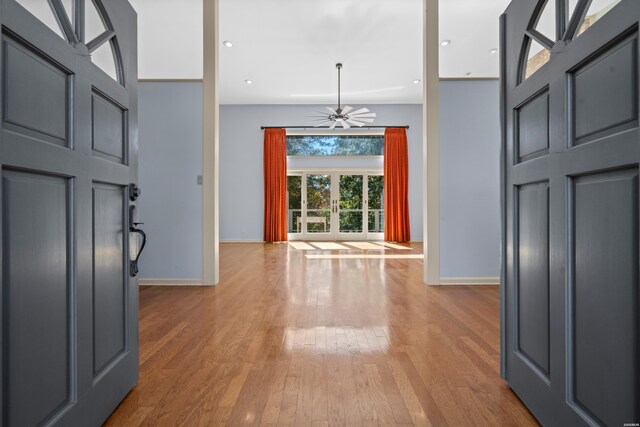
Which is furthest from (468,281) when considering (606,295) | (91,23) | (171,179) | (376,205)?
(376,205)

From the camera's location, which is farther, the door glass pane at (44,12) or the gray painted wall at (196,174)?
the gray painted wall at (196,174)

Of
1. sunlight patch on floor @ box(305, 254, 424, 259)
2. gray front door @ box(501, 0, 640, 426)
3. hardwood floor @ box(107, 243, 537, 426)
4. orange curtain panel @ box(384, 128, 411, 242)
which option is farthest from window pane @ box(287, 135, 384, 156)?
gray front door @ box(501, 0, 640, 426)

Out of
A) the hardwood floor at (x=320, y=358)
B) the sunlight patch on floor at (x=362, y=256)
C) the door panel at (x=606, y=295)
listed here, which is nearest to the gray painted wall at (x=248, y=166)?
the sunlight patch on floor at (x=362, y=256)

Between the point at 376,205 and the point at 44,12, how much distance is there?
8.46 m

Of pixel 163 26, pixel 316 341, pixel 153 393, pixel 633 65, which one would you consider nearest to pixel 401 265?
pixel 316 341

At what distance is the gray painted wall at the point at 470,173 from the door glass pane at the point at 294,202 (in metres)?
5.65

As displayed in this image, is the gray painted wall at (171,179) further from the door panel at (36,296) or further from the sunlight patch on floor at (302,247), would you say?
the sunlight patch on floor at (302,247)

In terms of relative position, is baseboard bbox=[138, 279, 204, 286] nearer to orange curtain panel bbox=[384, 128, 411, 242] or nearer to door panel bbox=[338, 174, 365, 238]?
door panel bbox=[338, 174, 365, 238]

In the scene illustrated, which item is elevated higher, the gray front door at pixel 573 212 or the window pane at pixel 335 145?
the window pane at pixel 335 145

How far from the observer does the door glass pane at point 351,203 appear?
9.20 meters

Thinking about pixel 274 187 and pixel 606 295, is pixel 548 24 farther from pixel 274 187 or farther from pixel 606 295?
pixel 274 187

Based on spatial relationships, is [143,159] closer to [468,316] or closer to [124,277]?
[124,277]

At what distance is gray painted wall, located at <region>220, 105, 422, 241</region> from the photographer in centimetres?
890

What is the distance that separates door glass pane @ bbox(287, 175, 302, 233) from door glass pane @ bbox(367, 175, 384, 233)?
71.3 inches
